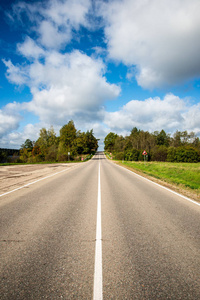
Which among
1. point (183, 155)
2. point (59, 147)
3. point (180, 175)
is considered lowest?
point (180, 175)

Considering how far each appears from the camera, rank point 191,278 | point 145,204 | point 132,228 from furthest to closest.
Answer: point 145,204
point 132,228
point 191,278

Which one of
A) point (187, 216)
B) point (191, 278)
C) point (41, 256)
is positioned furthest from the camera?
point (187, 216)

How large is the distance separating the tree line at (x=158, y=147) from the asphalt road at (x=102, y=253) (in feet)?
147

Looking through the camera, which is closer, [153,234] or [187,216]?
[153,234]

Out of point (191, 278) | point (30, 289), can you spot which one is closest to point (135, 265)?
point (191, 278)

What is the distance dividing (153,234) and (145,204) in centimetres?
227

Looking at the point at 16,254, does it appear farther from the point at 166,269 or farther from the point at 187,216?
the point at 187,216

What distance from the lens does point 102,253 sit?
2.77 metres

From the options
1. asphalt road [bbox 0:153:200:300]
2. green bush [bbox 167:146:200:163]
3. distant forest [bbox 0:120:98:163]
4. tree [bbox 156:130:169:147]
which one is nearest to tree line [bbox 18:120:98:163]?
distant forest [bbox 0:120:98:163]

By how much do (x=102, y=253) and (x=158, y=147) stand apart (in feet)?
219

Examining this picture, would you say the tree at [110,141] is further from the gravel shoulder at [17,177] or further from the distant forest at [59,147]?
the gravel shoulder at [17,177]

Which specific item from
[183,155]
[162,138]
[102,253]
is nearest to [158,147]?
[183,155]

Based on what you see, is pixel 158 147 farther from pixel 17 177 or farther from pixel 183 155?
pixel 17 177

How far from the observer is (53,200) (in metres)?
6.11
